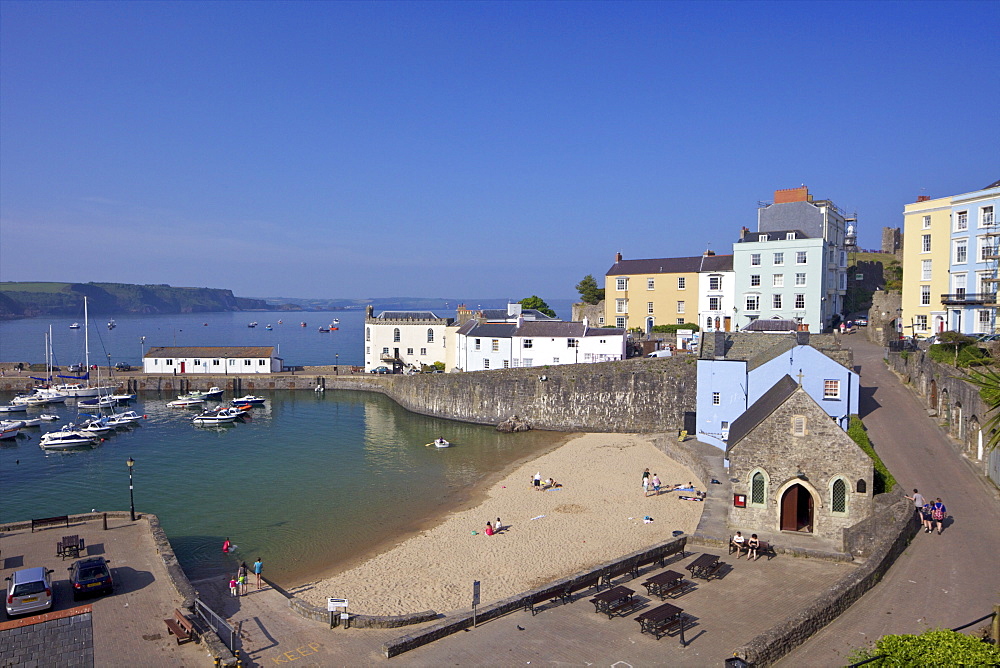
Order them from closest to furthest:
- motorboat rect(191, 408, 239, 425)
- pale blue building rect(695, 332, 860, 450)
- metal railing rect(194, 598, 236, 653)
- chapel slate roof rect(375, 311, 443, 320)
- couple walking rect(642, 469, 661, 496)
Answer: metal railing rect(194, 598, 236, 653) < pale blue building rect(695, 332, 860, 450) < couple walking rect(642, 469, 661, 496) < motorboat rect(191, 408, 239, 425) < chapel slate roof rect(375, 311, 443, 320)

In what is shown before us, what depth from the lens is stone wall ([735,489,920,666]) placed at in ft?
42.9

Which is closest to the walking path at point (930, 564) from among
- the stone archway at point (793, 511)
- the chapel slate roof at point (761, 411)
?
the stone archway at point (793, 511)

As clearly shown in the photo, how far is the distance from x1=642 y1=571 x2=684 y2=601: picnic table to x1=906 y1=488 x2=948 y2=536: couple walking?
8697 millimetres

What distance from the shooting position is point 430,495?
112 feet

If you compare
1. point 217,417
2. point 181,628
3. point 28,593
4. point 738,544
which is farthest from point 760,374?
point 217,417

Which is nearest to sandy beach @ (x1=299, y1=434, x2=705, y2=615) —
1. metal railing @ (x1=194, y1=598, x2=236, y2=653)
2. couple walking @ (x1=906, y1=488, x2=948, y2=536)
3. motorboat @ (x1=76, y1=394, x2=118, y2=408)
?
metal railing @ (x1=194, y1=598, x2=236, y2=653)

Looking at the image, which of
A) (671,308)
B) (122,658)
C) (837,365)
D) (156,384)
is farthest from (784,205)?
(156,384)

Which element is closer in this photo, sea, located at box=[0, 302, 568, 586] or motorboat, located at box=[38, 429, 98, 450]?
sea, located at box=[0, 302, 568, 586]

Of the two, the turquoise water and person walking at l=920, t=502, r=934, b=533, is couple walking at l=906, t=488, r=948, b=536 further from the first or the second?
the turquoise water

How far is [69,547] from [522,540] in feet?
52.4

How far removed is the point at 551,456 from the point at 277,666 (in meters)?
27.9

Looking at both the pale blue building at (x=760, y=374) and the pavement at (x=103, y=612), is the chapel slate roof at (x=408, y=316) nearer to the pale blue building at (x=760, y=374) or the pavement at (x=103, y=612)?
the pale blue building at (x=760, y=374)

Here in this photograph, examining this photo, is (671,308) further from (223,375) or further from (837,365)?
(223,375)

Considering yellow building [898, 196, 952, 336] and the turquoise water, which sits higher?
yellow building [898, 196, 952, 336]
